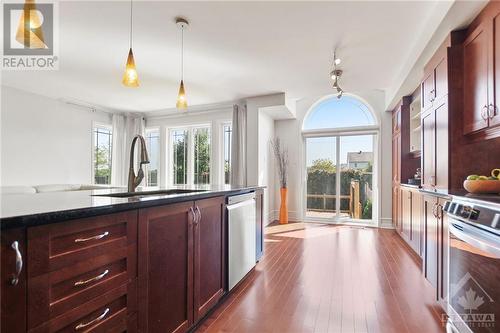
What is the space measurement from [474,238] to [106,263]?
1.87m

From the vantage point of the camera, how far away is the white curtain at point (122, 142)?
6145 millimetres

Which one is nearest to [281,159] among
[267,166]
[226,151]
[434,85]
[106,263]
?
[267,166]

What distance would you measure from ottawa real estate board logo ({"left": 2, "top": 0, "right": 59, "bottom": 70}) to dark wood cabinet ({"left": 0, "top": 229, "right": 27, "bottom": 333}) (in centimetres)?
140

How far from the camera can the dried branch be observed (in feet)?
18.1

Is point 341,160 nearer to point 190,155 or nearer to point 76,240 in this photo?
point 190,155

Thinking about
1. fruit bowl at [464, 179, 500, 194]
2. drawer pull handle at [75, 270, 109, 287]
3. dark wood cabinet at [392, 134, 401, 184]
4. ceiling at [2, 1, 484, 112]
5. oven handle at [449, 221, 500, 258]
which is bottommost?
drawer pull handle at [75, 270, 109, 287]

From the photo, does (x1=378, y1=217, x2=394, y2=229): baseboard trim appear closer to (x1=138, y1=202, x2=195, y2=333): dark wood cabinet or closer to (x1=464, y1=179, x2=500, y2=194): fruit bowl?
(x1=464, y1=179, x2=500, y2=194): fruit bowl

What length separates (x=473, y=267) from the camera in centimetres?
136

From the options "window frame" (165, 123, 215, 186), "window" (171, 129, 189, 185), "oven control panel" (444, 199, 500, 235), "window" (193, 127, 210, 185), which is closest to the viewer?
"oven control panel" (444, 199, 500, 235)

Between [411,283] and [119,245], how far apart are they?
274 cm

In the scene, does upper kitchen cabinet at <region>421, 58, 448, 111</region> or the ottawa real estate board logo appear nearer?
the ottawa real estate board logo

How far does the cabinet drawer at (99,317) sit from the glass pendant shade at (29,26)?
162cm

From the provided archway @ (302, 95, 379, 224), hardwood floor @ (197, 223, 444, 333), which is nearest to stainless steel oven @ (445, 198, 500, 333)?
hardwood floor @ (197, 223, 444, 333)

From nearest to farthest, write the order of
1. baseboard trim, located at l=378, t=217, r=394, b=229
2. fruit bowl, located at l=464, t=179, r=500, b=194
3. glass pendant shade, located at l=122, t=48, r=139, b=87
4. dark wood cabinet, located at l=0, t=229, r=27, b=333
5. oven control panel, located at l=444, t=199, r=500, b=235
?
dark wood cabinet, located at l=0, t=229, r=27, b=333, oven control panel, located at l=444, t=199, r=500, b=235, fruit bowl, located at l=464, t=179, r=500, b=194, glass pendant shade, located at l=122, t=48, r=139, b=87, baseboard trim, located at l=378, t=217, r=394, b=229
